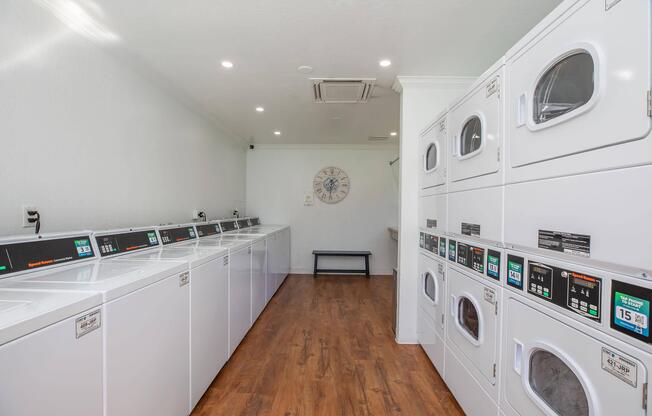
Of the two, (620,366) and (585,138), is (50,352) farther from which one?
(585,138)

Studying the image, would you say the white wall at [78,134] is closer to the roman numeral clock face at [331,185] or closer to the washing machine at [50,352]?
the washing machine at [50,352]

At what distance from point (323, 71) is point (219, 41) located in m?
0.84

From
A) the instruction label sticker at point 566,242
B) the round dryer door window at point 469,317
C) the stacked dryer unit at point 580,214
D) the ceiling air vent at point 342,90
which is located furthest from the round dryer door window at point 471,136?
the ceiling air vent at point 342,90

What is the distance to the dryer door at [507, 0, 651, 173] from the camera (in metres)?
0.70

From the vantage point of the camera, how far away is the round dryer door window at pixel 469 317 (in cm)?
154

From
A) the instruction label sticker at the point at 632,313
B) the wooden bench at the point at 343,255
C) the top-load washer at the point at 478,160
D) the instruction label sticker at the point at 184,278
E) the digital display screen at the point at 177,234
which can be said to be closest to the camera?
the instruction label sticker at the point at 632,313

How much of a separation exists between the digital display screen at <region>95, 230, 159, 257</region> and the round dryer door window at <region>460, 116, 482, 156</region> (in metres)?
2.16

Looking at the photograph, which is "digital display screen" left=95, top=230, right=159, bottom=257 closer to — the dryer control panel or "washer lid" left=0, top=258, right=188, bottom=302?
"washer lid" left=0, top=258, right=188, bottom=302

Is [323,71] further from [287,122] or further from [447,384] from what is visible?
[447,384]

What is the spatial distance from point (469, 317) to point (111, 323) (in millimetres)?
1763

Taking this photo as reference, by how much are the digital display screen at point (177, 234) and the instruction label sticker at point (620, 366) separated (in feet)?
8.22

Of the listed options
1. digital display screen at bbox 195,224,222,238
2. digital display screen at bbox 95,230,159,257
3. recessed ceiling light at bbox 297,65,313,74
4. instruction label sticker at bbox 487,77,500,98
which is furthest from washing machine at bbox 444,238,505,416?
digital display screen at bbox 195,224,222,238

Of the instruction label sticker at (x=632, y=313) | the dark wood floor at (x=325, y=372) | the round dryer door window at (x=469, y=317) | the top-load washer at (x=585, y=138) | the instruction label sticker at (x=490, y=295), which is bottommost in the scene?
the dark wood floor at (x=325, y=372)

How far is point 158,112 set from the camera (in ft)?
8.61
